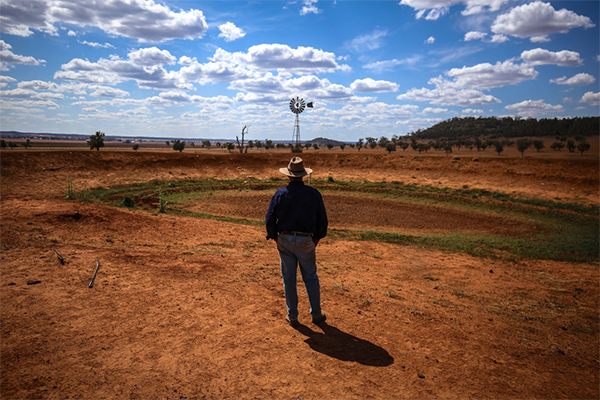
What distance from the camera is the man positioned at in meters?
4.70

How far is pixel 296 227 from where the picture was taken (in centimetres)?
469

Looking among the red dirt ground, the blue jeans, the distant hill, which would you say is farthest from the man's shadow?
the distant hill

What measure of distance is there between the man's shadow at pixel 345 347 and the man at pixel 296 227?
0.45 meters

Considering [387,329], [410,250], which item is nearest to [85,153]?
[410,250]

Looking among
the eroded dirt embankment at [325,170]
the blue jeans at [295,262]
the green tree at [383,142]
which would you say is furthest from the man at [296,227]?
the green tree at [383,142]

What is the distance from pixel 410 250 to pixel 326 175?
23.6 m

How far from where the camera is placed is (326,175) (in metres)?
34.3

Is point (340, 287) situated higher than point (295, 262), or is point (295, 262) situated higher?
point (295, 262)

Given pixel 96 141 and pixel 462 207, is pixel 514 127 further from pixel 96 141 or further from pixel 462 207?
pixel 96 141

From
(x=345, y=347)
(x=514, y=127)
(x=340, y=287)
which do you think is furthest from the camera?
(x=514, y=127)

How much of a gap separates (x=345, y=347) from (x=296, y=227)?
5.95ft

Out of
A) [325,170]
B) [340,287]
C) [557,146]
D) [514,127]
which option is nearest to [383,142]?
[514,127]

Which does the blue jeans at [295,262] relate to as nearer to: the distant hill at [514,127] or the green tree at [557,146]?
the green tree at [557,146]

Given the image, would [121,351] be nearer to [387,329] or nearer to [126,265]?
[126,265]
